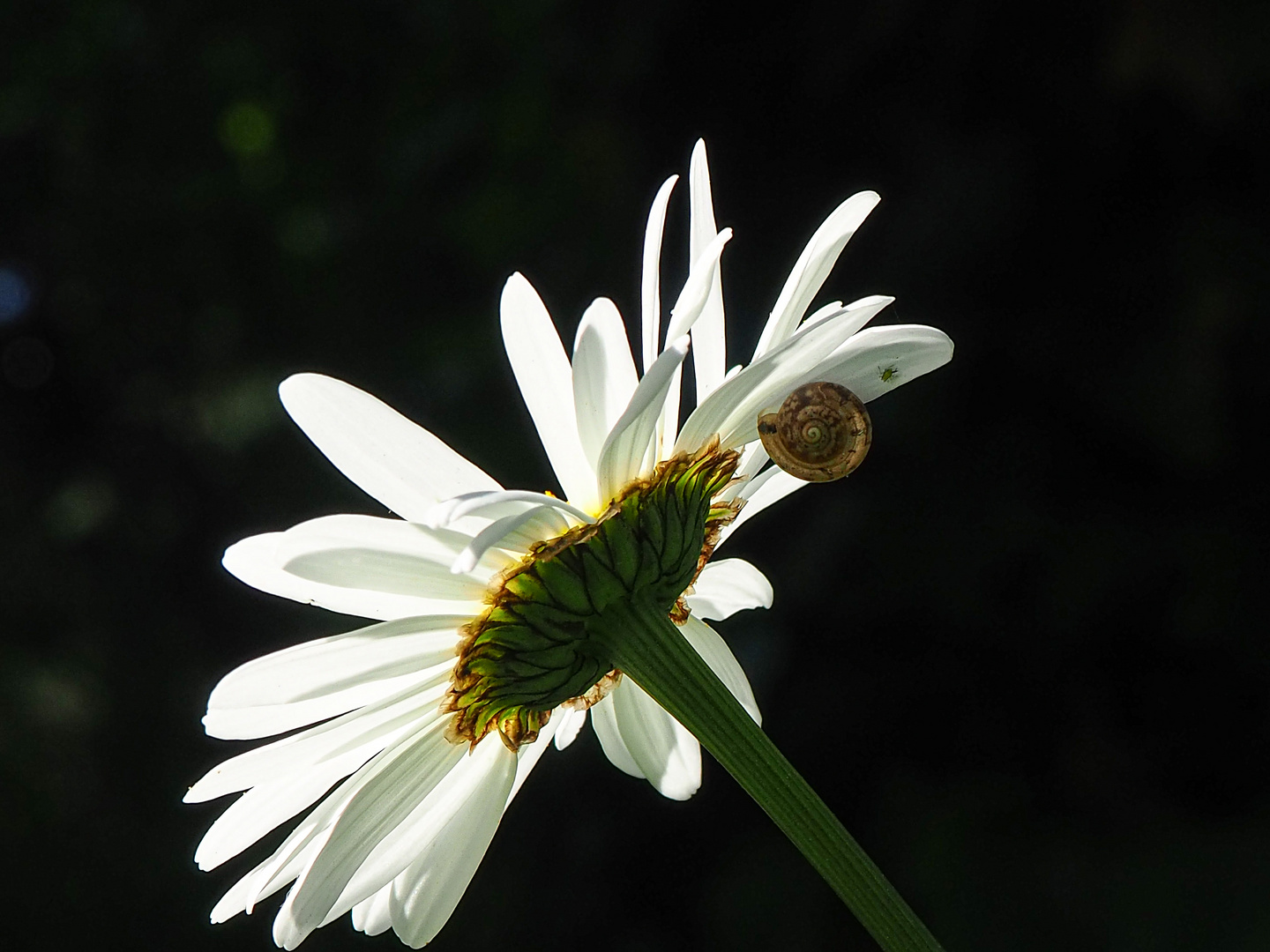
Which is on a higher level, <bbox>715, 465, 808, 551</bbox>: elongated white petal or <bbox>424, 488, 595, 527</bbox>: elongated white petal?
<bbox>424, 488, 595, 527</bbox>: elongated white petal

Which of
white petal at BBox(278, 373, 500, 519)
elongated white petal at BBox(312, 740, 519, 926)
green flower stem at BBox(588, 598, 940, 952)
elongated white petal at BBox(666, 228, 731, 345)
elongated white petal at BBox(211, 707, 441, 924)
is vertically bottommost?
green flower stem at BBox(588, 598, 940, 952)

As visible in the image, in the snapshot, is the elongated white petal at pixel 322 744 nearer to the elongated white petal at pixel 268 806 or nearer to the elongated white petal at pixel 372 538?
the elongated white petal at pixel 268 806

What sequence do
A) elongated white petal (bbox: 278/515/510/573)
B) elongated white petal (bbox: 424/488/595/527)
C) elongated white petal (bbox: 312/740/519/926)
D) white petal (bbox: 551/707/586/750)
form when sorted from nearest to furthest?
A: elongated white petal (bbox: 424/488/595/527) < elongated white petal (bbox: 278/515/510/573) < elongated white petal (bbox: 312/740/519/926) < white petal (bbox: 551/707/586/750)

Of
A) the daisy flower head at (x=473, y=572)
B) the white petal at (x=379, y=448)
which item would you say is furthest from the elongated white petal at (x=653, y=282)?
the white petal at (x=379, y=448)

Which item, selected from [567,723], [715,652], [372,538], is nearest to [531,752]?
[567,723]

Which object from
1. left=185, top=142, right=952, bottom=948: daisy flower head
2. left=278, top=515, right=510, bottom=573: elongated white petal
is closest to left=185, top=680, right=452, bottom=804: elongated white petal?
left=185, top=142, right=952, bottom=948: daisy flower head

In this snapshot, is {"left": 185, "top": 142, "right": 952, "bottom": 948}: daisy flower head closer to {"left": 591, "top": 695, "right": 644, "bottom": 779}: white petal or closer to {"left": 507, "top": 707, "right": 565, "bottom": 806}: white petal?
{"left": 507, "top": 707, "right": 565, "bottom": 806}: white petal

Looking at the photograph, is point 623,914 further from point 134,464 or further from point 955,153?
point 955,153

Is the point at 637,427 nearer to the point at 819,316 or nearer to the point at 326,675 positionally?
the point at 819,316
